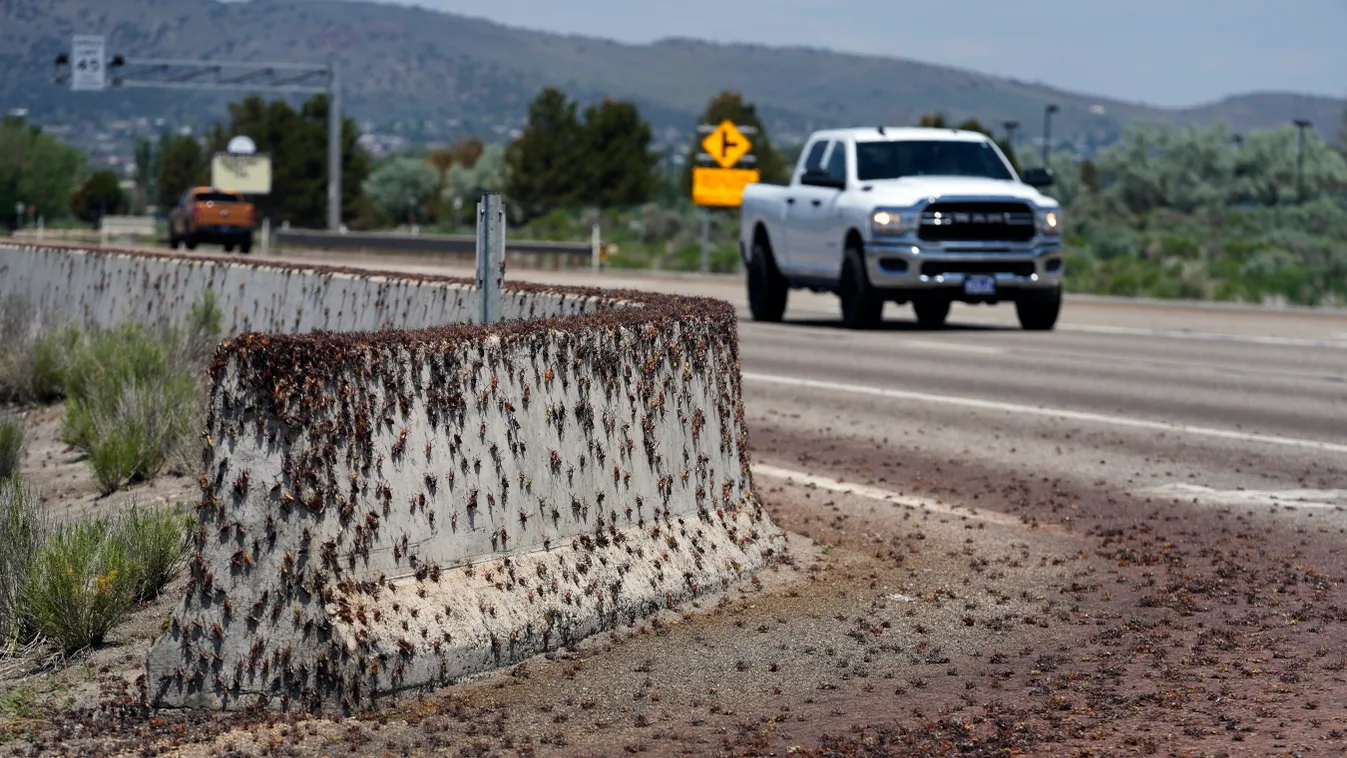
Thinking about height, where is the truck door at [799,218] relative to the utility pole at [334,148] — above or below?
below

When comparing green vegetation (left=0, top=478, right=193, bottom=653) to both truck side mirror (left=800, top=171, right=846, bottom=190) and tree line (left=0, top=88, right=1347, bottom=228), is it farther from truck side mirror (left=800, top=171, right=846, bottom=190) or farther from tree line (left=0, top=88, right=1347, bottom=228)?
tree line (left=0, top=88, right=1347, bottom=228)

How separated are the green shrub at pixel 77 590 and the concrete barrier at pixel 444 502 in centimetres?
67

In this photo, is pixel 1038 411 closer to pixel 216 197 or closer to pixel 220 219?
pixel 220 219

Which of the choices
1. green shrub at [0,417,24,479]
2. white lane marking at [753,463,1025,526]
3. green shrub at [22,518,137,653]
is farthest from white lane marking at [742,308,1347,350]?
green shrub at [22,518,137,653]

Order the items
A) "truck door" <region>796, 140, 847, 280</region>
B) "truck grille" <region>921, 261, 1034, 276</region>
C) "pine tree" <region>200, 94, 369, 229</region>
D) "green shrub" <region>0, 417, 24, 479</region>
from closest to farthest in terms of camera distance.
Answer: "green shrub" <region>0, 417, 24, 479</region> < "truck grille" <region>921, 261, 1034, 276</region> < "truck door" <region>796, 140, 847, 280</region> < "pine tree" <region>200, 94, 369, 229</region>

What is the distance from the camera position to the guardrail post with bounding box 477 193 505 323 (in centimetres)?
746

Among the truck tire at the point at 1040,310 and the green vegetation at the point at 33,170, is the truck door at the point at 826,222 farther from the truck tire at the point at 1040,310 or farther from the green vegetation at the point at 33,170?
the green vegetation at the point at 33,170

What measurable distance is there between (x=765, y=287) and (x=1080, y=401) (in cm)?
912

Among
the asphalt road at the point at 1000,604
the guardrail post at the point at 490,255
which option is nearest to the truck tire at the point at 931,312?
the asphalt road at the point at 1000,604

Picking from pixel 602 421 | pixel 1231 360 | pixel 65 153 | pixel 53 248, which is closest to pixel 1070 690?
pixel 602 421

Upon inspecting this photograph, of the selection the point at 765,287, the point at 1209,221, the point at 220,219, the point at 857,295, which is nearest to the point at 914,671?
the point at 857,295

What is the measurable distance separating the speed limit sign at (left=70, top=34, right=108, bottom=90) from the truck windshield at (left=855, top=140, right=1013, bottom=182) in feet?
169

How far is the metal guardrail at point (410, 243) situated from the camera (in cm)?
4619

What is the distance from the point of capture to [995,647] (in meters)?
6.61
